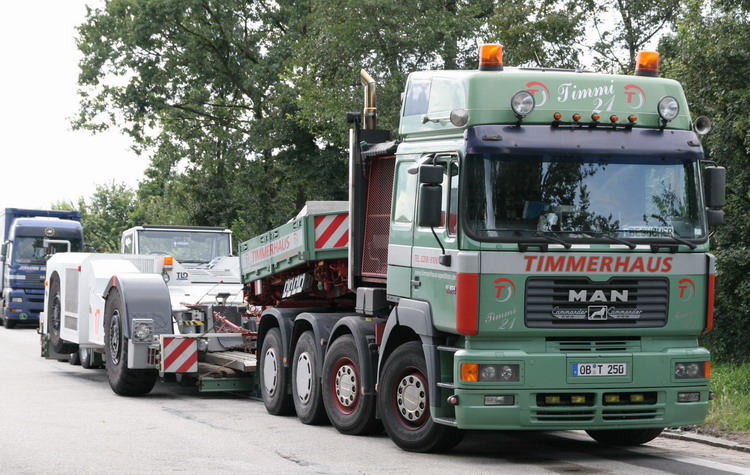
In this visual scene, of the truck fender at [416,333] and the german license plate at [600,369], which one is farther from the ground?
the truck fender at [416,333]

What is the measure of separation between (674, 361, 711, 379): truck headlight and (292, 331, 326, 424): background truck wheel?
3.83 meters

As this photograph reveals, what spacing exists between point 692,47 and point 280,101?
19683 millimetres

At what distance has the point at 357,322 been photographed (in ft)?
36.3

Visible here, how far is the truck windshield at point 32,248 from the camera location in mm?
32156

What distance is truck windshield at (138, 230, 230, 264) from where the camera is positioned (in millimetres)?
19656

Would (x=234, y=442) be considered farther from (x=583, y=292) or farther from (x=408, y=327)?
(x=583, y=292)

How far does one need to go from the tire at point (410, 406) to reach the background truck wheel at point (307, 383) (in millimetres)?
1566

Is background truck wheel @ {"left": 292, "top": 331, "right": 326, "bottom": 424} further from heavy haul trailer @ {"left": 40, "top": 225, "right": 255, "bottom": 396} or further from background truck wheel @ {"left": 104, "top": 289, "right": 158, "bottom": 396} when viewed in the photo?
background truck wheel @ {"left": 104, "top": 289, "right": 158, "bottom": 396}

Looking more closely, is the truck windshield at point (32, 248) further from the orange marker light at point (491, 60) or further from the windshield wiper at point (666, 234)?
the windshield wiper at point (666, 234)

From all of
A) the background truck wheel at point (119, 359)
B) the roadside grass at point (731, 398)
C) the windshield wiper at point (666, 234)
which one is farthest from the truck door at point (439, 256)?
the background truck wheel at point (119, 359)

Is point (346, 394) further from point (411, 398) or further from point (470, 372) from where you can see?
point (470, 372)

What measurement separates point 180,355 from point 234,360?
676 millimetres

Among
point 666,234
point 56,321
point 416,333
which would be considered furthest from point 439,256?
point 56,321

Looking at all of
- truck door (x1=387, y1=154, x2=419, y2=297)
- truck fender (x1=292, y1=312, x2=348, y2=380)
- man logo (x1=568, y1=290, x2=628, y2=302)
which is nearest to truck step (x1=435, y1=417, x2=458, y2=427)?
truck door (x1=387, y1=154, x2=419, y2=297)
